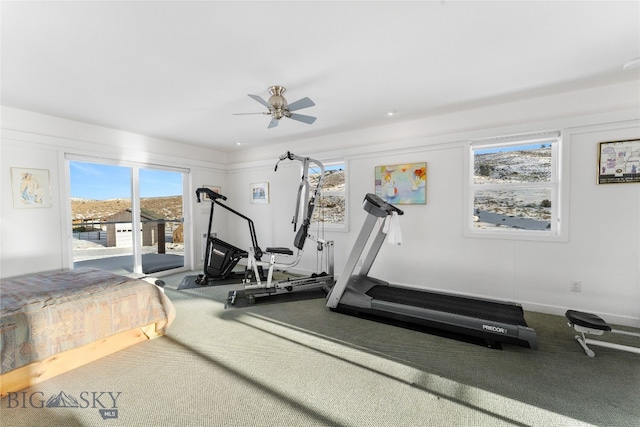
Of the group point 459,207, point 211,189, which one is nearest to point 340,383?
point 459,207

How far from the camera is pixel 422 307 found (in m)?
2.95

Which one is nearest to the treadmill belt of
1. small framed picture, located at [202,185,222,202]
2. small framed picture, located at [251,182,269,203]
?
small framed picture, located at [251,182,269,203]

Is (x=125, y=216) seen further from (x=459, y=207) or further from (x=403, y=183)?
(x=459, y=207)

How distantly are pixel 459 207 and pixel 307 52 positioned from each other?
9.15 ft

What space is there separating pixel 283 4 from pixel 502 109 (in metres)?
3.04

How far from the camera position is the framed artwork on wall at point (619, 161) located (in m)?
2.81

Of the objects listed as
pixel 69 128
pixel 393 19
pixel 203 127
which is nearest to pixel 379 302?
pixel 393 19

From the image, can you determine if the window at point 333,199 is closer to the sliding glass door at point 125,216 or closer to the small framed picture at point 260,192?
the small framed picture at point 260,192

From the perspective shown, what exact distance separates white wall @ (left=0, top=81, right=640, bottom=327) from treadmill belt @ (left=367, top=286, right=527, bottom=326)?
67cm

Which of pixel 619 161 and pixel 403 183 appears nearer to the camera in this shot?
pixel 619 161

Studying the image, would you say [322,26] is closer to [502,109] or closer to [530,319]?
[502,109]

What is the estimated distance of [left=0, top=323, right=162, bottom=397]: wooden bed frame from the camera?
192 cm

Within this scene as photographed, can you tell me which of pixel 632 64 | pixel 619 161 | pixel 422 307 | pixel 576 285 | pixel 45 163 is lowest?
pixel 422 307

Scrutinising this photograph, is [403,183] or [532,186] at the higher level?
[403,183]
